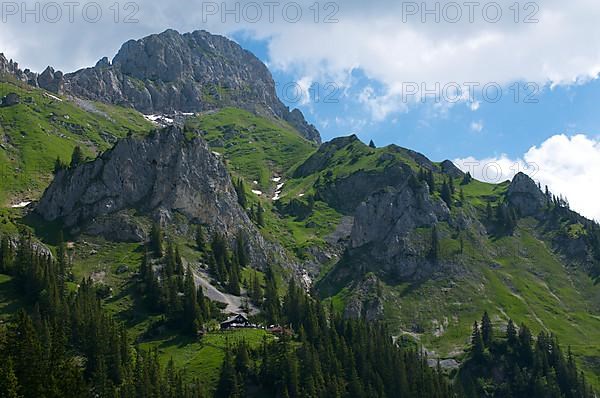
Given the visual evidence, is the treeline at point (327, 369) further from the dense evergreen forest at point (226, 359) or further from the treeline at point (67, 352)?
the treeline at point (67, 352)

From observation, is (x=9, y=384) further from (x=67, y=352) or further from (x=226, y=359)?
(x=226, y=359)

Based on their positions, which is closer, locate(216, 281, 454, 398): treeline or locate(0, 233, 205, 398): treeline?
locate(0, 233, 205, 398): treeline

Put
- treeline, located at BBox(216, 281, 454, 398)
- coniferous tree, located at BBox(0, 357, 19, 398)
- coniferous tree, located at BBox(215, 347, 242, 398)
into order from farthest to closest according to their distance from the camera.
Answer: treeline, located at BBox(216, 281, 454, 398) < coniferous tree, located at BBox(215, 347, 242, 398) < coniferous tree, located at BBox(0, 357, 19, 398)

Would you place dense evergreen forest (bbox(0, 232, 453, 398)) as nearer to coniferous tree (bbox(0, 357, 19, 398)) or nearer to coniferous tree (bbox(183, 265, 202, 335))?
coniferous tree (bbox(183, 265, 202, 335))

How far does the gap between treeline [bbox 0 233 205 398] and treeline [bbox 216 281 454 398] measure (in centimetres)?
1491

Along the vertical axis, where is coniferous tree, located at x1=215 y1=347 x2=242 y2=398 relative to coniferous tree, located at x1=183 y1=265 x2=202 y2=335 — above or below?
below

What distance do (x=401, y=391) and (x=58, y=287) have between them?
311ft

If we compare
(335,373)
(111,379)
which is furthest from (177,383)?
(335,373)

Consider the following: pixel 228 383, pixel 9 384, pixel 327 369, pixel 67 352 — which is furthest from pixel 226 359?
pixel 9 384

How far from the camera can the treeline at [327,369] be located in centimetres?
16462

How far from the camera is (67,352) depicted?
156375mm

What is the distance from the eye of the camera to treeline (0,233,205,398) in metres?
94.7

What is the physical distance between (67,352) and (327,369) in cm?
6179

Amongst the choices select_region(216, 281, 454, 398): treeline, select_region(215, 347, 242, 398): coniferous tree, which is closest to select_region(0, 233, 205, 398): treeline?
select_region(215, 347, 242, 398): coniferous tree
